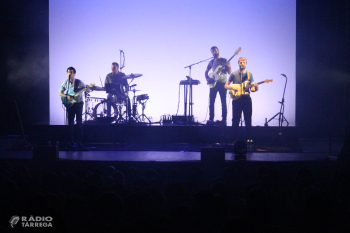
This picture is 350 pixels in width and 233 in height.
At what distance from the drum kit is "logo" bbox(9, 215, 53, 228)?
17.1 ft

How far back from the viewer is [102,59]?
24.9 ft

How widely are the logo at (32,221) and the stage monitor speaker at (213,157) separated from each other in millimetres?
1872

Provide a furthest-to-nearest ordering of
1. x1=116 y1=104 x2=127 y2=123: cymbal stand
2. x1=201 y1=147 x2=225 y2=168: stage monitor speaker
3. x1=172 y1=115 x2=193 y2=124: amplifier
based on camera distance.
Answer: x1=116 y1=104 x2=127 y2=123: cymbal stand
x1=172 y1=115 x2=193 y2=124: amplifier
x1=201 y1=147 x2=225 y2=168: stage monitor speaker

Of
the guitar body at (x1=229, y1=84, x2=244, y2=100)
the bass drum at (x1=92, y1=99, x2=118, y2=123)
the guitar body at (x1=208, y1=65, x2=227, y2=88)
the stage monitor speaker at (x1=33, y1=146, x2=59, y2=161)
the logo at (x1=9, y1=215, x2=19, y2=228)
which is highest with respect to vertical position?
the guitar body at (x1=208, y1=65, x2=227, y2=88)

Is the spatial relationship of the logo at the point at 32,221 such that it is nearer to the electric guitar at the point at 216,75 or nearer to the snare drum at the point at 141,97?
the electric guitar at the point at 216,75

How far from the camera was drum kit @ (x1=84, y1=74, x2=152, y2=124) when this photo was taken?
6951mm

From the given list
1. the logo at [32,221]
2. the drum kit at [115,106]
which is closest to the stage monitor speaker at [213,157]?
the logo at [32,221]

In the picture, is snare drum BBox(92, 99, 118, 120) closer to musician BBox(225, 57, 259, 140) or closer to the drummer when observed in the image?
the drummer

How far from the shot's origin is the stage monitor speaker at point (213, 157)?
3072 mm

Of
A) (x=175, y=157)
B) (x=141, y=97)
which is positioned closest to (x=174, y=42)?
(x=141, y=97)

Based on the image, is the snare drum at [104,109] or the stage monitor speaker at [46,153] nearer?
the stage monitor speaker at [46,153]

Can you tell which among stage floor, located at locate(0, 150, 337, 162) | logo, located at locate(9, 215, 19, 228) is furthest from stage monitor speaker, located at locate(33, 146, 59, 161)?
logo, located at locate(9, 215, 19, 228)

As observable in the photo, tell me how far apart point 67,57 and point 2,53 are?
2.04 meters

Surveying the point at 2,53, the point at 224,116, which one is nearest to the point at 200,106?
the point at 224,116
